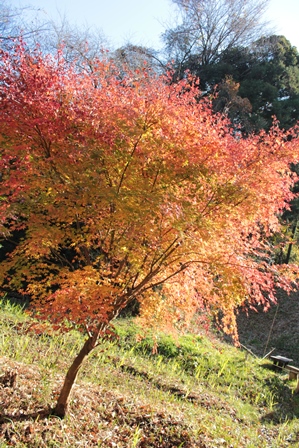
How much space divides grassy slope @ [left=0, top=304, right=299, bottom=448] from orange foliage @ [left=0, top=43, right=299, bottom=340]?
131 cm

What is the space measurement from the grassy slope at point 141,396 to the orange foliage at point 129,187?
1313mm

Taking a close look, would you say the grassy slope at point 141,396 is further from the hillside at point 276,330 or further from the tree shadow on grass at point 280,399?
the hillside at point 276,330

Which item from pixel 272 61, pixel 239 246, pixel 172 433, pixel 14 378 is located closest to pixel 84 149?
pixel 239 246

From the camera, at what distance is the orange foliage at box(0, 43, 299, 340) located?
369cm

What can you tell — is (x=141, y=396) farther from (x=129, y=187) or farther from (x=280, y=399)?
(x=129, y=187)

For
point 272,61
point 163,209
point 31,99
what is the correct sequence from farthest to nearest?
point 272,61 → point 31,99 → point 163,209

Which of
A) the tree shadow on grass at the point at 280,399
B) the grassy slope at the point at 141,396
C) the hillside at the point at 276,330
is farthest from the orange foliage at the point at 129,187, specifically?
the hillside at the point at 276,330

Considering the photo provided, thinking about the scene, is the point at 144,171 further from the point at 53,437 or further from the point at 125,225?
the point at 53,437

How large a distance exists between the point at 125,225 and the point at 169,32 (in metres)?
17.4

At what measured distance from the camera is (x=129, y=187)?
3.79 m

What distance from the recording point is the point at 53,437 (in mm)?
3941

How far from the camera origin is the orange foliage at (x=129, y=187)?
369 centimetres

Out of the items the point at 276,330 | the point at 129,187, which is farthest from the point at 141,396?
the point at 276,330

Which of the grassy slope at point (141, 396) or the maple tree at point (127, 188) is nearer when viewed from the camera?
the maple tree at point (127, 188)
